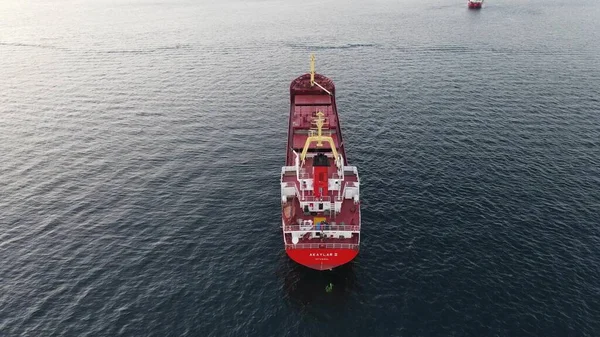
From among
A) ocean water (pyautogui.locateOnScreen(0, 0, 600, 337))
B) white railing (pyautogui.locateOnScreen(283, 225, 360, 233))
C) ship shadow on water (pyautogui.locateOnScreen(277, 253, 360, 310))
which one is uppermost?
white railing (pyautogui.locateOnScreen(283, 225, 360, 233))

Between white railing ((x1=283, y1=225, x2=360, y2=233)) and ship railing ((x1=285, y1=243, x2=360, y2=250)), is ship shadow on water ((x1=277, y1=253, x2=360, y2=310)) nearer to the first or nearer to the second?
ship railing ((x1=285, y1=243, x2=360, y2=250))

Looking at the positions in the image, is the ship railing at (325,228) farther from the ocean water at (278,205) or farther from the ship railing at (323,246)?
the ocean water at (278,205)

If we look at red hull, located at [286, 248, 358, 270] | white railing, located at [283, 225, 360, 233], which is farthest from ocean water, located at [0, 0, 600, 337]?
white railing, located at [283, 225, 360, 233]

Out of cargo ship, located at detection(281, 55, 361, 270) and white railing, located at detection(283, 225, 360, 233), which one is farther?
white railing, located at detection(283, 225, 360, 233)

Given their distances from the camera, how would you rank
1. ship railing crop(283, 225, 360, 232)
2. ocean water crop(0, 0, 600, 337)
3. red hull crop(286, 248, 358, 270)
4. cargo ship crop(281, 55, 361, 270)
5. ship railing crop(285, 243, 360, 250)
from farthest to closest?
1. ship railing crop(283, 225, 360, 232)
2. cargo ship crop(281, 55, 361, 270)
3. ship railing crop(285, 243, 360, 250)
4. red hull crop(286, 248, 358, 270)
5. ocean water crop(0, 0, 600, 337)

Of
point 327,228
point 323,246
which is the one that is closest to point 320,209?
point 327,228

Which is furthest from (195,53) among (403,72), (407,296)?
(407,296)

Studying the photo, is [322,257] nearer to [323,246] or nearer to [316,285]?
[323,246]
